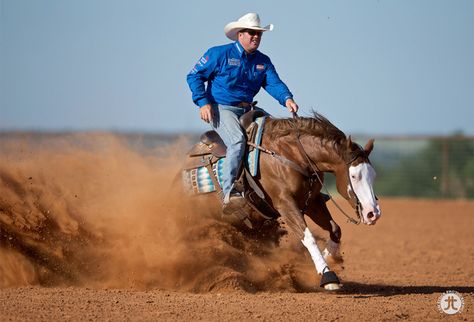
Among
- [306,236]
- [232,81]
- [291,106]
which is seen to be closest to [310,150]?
[291,106]

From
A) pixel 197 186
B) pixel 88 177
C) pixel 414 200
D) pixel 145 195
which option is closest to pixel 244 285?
pixel 197 186

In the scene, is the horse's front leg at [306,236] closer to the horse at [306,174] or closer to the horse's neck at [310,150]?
the horse at [306,174]

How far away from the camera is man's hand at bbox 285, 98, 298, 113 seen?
7527 millimetres

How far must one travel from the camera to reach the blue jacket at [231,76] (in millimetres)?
7461

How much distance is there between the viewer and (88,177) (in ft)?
28.5

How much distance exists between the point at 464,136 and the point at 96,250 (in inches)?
647

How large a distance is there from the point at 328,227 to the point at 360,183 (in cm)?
100

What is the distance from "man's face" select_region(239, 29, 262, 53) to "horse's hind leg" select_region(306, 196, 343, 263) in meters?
1.71

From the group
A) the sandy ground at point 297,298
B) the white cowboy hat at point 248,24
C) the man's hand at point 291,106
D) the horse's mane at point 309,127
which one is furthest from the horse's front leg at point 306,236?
the white cowboy hat at point 248,24

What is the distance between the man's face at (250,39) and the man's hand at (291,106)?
0.66 metres

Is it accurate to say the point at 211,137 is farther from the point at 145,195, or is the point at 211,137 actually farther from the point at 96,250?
the point at 96,250

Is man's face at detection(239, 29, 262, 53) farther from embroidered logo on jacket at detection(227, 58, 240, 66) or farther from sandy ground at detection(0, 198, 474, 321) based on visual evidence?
sandy ground at detection(0, 198, 474, 321)

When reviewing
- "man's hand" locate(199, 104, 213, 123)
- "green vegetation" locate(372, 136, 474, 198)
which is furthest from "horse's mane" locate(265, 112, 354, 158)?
"green vegetation" locate(372, 136, 474, 198)

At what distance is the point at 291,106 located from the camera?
755cm
